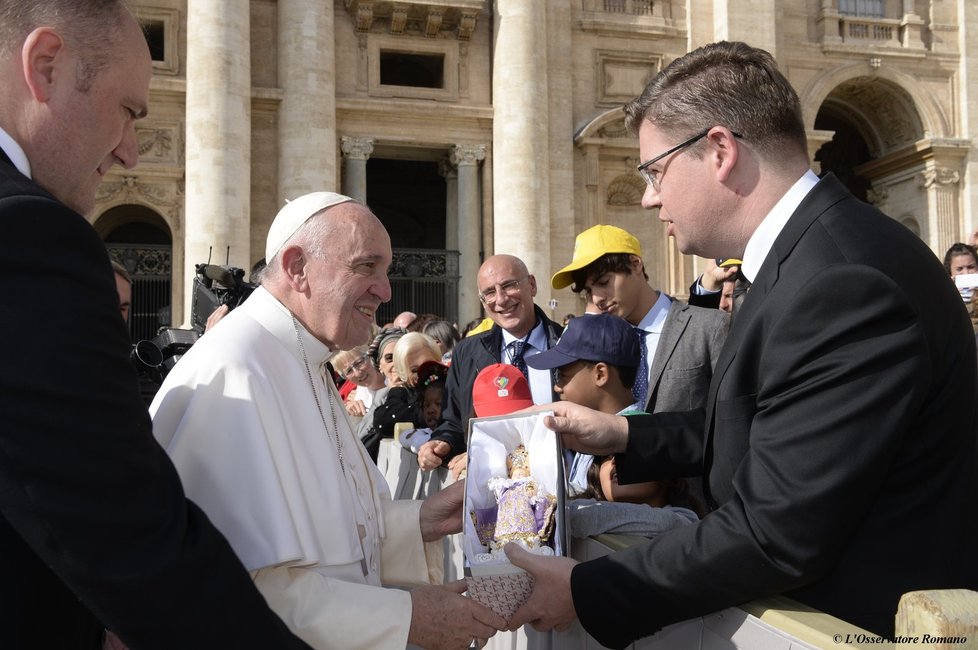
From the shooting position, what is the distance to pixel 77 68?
1.56 meters

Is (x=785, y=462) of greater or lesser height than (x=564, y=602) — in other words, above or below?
above

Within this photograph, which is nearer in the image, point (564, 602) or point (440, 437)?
point (564, 602)

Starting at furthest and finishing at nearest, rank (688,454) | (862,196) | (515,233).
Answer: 1. (862,196)
2. (515,233)
3. (688,454)

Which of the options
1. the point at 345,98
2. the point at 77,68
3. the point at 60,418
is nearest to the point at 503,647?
the point at 60,418

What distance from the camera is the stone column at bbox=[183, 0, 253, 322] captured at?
1606cm

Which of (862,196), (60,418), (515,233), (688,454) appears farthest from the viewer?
(862,196)

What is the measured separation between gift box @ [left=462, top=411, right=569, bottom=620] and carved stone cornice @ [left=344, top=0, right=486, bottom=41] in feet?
56.1

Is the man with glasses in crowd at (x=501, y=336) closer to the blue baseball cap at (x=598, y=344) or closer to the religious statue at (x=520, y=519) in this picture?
the blue baseball cap at (x=598, y=344)

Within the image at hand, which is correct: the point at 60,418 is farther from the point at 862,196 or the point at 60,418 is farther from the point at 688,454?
the point at 862,196

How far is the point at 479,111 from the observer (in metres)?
18.8

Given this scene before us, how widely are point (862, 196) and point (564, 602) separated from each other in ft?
80.5

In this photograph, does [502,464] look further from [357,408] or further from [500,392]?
[357,408]

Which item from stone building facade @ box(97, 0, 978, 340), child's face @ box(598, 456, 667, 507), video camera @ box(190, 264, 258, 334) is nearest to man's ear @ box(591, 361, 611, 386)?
child's face @ box(598, 456, 667, 507)

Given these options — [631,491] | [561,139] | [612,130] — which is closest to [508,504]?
[631,491]
